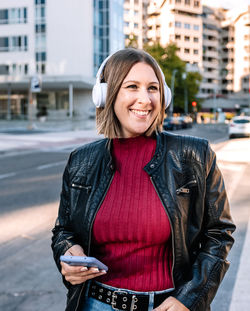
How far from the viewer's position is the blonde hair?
6.02ft

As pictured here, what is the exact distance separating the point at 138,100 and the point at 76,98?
2133 inches

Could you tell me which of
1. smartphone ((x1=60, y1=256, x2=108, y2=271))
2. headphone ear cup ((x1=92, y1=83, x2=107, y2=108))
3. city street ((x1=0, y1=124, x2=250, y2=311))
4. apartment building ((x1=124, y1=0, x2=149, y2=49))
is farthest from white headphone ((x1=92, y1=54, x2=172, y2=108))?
city street ((x1=0, y1=124, x2=250, y2=311))

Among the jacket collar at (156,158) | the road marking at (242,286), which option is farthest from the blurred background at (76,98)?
the jacket collar at (156,158)

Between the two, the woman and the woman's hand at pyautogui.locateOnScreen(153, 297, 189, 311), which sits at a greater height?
the woman

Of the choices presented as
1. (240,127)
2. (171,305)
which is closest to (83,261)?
(171,305)

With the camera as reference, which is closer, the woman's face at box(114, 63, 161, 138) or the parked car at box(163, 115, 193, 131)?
the woman's face at box(114, 63, 161, 138)

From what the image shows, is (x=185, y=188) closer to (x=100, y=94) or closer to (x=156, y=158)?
(x=156, y=158)

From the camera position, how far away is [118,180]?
6.04 feet

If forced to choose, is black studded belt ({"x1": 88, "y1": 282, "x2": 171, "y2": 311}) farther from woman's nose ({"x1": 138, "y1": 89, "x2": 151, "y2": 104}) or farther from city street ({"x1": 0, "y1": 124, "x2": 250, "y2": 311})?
city street ({"x1": 0, "y1": 124, "x2": 250, "y2": 311})

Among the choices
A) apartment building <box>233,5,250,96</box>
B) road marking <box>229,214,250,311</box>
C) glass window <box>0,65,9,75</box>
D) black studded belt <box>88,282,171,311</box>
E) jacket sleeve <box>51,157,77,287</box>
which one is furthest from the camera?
apartment building <box>233,5,250,96</box>

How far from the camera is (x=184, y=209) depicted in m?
1.75

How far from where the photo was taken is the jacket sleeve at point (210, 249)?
1.66m

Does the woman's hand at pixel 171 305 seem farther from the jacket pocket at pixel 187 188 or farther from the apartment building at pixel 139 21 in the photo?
the apartment building at pixel 139 21

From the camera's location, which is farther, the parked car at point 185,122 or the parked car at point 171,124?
the parked car at point 185,122
